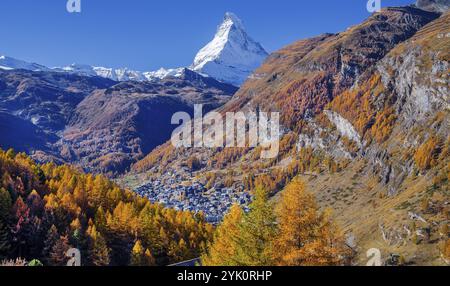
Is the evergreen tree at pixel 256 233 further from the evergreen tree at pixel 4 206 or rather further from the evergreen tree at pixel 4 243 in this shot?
the evergreen tree at pixel 4 206

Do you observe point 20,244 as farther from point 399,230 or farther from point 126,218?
point 399,230

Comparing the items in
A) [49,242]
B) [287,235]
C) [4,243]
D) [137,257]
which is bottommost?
[137,257]

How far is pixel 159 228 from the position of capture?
132250 millimetres

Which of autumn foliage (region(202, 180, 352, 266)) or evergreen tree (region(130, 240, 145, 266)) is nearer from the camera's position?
autumn foliage (region(202, 180, 352, 266))

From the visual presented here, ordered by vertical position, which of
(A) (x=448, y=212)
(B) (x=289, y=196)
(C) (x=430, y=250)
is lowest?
(C) (x=430, y=250)

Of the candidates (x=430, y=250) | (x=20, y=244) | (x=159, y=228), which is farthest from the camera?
(x=430, y=250)

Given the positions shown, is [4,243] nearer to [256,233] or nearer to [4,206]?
[4,206]

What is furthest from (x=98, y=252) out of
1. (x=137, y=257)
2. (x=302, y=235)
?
(x=302, y=235)

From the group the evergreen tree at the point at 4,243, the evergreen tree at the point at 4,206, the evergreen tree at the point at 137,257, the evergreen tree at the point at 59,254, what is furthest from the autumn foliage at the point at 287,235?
the evergreen tree at the point at 4,206

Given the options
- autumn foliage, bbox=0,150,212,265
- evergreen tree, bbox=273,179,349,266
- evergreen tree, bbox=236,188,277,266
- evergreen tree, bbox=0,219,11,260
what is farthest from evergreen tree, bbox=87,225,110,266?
evergreen tree, bbox=273,179,349,266

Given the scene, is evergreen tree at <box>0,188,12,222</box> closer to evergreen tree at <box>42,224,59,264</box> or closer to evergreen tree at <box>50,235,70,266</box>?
evergreen tree at <box>42,224,59,264</box>

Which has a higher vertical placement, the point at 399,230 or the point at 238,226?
the point at 238,226
